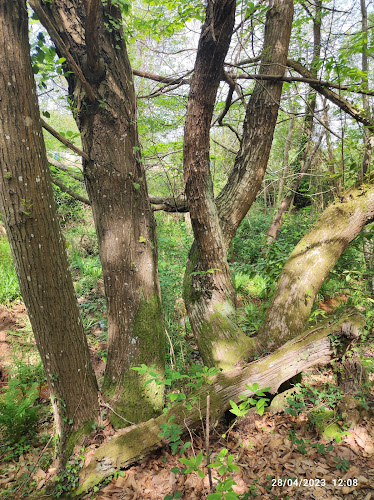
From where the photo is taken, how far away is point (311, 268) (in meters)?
2.75

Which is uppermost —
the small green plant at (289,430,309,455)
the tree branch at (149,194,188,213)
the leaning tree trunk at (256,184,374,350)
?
the tree branch at (149,194,188,213)

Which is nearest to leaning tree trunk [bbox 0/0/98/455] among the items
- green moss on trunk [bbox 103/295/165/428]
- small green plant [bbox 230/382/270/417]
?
green moss on trunk [bbox 103/295/165/428]

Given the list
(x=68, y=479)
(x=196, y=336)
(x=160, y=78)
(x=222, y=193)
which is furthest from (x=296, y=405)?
(x=160, y=78)

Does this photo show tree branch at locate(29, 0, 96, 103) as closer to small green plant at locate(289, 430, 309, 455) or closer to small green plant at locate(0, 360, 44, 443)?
small green plant at locate(0, 360, 44, 443)

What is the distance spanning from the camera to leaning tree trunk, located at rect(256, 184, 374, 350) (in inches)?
107

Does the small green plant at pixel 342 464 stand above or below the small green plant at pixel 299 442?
above

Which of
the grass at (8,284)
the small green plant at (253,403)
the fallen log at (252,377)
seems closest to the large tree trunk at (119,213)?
the fallen log at (252,377)

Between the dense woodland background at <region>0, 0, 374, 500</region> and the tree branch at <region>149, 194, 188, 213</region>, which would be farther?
the tree branch at <region>149, 194, 188, 213</region>

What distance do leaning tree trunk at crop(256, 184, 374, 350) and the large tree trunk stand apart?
1.21m

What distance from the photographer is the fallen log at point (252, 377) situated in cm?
208

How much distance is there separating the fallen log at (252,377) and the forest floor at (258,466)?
0.39 feet

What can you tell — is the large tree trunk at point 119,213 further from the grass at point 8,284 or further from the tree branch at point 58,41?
the grass at point 8,284

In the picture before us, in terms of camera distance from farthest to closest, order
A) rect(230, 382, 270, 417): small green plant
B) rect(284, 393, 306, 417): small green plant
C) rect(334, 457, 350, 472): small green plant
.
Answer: rect(284, 393, 306, 417): small green plant
rect(334, 457, 350, 472): small green plant
rect(230, 382, 270, 417): small green plant

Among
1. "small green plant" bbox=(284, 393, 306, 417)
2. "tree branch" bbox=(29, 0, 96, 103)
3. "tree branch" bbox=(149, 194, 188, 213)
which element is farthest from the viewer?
"tree branch" bbox=(149, 194, 188, 213)
